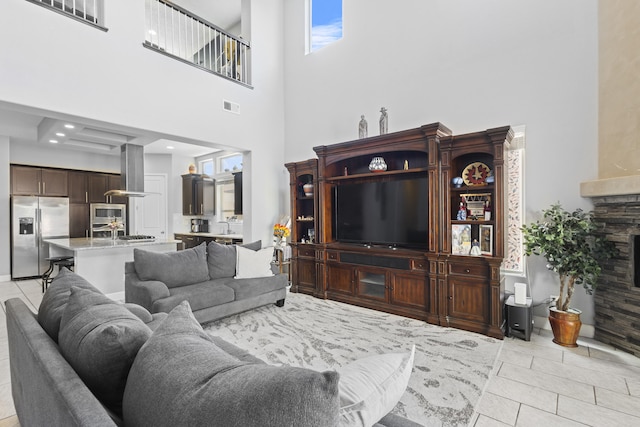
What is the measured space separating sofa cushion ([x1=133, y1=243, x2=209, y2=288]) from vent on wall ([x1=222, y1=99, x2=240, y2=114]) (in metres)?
2.48

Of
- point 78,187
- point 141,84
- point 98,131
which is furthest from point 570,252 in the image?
point 78,187

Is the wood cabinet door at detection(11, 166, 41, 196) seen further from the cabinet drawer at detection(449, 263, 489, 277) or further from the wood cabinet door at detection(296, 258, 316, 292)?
the cabinet drawer at detection(449, 263, 489, 277)

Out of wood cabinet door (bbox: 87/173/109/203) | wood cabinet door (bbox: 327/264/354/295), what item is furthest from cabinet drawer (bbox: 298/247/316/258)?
wood cabinet door (bbox: 87/173/109/203)

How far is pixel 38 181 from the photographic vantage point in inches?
257

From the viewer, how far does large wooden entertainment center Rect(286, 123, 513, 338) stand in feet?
10.6

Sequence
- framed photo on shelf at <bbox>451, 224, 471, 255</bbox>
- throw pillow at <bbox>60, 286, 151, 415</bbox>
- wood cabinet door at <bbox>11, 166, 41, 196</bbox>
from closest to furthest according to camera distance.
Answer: throw pillow at <bbox>60, 286, 151, 415</bbox> → framed photo on shelf at <bbox>451, 224, 471, 255</bbox> → wood cabinet door at <bbox>11, 166, 41, 196</bbox>

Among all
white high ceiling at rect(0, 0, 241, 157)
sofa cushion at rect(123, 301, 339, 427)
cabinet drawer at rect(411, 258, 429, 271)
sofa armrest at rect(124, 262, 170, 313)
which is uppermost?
white high ceiling at rect(0, 0, 241, 157)

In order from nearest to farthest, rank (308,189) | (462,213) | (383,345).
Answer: (383,345), (462,213), (308,189)

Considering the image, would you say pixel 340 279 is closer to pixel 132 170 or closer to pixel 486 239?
pixel 486 239

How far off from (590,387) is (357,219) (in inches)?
112

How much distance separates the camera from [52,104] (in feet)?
10.9

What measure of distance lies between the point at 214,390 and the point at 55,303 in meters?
1.35

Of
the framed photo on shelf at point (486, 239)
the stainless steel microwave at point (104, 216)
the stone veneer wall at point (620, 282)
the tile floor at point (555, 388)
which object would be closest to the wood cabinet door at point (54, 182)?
the stainless steel microwave at point (104, 216)

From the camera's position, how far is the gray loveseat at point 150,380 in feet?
2.04
